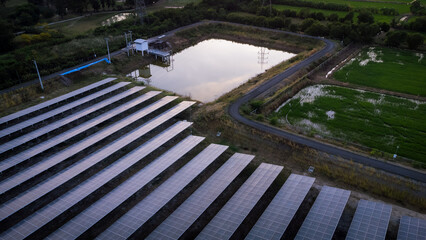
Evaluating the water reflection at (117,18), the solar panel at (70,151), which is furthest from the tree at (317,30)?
the water reflection at (117,18)

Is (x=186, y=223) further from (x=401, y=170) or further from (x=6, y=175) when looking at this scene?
(x=401, y=170)

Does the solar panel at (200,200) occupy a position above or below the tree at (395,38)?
below

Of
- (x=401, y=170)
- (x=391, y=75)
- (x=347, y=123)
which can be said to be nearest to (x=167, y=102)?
(x=347, y=123)

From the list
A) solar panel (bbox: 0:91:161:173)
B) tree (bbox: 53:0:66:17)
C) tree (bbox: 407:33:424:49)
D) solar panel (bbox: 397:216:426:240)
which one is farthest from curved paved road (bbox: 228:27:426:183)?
tree (bbox: 53:0:66:17)

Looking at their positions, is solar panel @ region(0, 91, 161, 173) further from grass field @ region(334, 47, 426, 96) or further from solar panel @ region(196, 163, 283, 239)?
grass field @ region(334, 47, 426, 96)

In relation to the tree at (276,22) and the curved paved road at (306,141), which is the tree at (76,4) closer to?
the tree at (276,22)

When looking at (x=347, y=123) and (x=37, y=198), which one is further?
(x=347, y=123)
